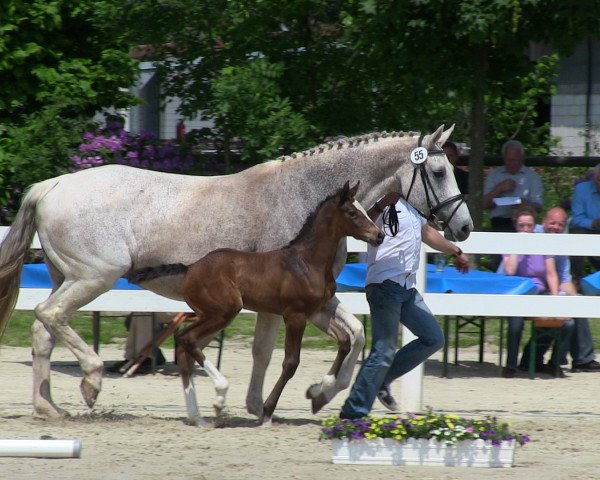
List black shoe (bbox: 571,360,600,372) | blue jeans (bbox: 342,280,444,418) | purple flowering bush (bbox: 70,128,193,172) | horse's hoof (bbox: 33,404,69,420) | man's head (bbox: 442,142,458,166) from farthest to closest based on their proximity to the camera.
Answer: purple flowering bush (bbox: 70,128,193,172)
black shoe (bbox: 571,360,600,372)
man's head (bbox: 442,142,458,166)
horse's hoof (bbox: 33,404,69,420)
blue jeans (bbox: 342,280,444,418)

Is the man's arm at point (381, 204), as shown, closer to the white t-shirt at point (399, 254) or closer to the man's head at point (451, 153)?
the white t-shirt at point (399, 254)

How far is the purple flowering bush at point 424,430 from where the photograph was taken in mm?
6227

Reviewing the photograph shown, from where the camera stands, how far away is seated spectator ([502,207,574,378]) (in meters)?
9.34

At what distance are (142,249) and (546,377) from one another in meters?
3.86

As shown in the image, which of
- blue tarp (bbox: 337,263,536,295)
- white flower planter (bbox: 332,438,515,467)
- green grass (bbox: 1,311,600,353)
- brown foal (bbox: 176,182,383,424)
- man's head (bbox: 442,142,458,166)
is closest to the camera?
white flower planter (bbox: 332,438,515,467)

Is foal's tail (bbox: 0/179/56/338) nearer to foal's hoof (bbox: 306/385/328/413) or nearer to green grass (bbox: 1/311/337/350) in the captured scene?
foal's hoof (bbox: 306/385/328/413)

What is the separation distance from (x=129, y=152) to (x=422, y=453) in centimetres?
723

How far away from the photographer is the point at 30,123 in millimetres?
12609

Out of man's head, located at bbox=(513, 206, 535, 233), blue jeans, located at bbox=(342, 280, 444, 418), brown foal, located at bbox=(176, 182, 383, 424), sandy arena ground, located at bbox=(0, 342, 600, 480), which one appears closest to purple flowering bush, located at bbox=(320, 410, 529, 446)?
sandy arena ground, located at bbox=(0, 342, 600, 480)

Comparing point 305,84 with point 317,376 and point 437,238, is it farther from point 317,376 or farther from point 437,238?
point 437,238

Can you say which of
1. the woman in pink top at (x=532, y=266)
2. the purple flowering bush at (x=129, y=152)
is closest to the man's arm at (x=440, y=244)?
the woman in pink top at (x=532, y=266)

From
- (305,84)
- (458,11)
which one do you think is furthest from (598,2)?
(305,84)

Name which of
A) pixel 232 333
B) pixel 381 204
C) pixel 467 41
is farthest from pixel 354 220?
pixel 467 41

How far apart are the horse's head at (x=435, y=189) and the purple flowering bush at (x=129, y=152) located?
595cm
